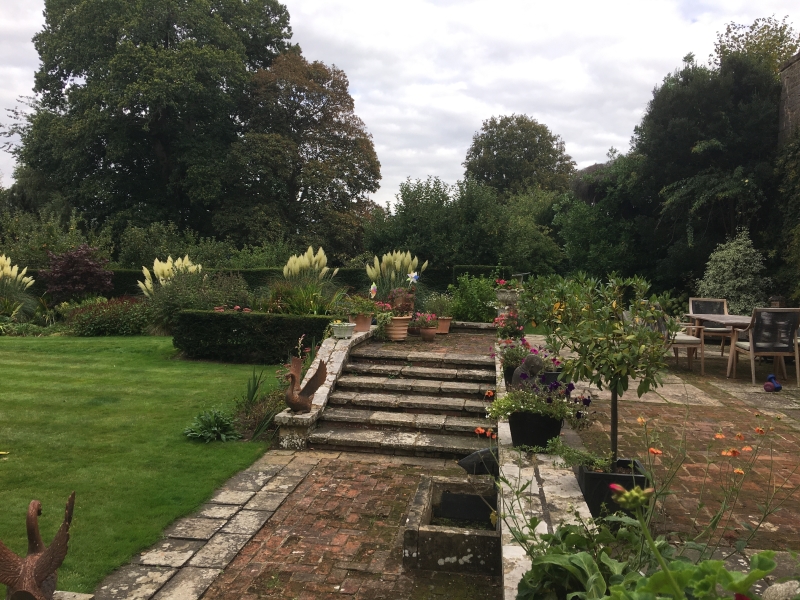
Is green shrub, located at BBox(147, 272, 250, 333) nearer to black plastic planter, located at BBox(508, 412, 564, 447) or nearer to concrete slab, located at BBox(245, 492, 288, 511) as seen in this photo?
concrete slab, located at BBox(245, 492, 288, 511)

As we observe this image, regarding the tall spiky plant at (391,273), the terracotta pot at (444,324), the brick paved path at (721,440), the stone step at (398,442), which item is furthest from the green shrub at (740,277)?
the stone step at (398,442)

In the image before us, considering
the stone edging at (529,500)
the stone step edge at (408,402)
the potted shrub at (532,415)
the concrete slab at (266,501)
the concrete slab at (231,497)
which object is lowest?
the concrete slab at (266,501)

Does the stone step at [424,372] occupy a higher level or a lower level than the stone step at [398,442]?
higher

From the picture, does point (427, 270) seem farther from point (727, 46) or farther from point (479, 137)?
point (479, 137)

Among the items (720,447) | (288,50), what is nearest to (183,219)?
(288,50)

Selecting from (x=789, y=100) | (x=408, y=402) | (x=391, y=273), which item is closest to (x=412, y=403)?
(x=408, y=402)

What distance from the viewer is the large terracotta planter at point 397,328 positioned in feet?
29.4

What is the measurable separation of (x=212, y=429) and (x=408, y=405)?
2.04m

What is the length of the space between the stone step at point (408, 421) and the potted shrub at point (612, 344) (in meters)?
2.31

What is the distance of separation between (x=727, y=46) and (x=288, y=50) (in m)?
17.7

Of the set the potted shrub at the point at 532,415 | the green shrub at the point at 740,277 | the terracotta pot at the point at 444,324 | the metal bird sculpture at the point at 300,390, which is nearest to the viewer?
the potted shrub at the point at 532,415

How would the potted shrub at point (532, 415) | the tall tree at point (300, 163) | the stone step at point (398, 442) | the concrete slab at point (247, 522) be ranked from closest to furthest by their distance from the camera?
the concrete slab at point (247, 522)
the potted shrub at point (532, 415)
the stone step at point (398, 442)
the tall tree at point (300, 163)

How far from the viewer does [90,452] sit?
4.95 m

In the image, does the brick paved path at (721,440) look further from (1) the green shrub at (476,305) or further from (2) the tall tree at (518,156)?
(2) the tall tree at (518,156)
